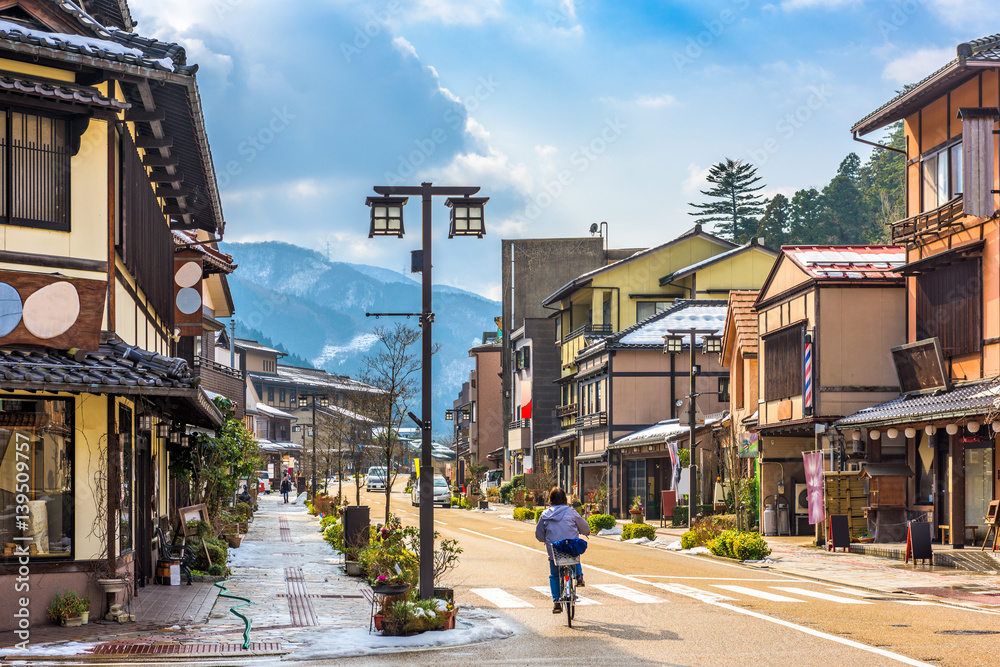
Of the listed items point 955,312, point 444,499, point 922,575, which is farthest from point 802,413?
point 444,499

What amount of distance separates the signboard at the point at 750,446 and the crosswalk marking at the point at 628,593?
17.2 m

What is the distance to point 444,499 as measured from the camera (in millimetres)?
68688

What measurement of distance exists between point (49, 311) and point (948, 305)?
21190 mm

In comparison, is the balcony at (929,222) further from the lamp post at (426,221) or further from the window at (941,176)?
the lamp post at (426,221)

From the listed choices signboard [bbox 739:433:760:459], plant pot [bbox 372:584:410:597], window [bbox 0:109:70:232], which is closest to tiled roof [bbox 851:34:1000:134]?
signboard [bbox 739:433:760:459]

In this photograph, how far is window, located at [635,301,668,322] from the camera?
61969 mm

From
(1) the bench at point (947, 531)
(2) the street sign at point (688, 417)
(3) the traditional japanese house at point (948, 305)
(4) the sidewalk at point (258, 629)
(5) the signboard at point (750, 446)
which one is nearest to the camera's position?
(4) the sidewalk at point (258, 629)

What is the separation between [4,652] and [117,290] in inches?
220

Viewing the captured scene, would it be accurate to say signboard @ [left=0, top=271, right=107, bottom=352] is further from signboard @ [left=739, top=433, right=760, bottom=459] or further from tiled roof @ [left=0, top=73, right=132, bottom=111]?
signboard @ [left=739, top=433, right=760, bottom=459]

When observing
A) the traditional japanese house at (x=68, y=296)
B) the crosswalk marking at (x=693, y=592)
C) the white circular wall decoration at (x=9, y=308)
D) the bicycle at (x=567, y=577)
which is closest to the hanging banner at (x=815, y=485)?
the crosswalk marking at (x=693, y=592)

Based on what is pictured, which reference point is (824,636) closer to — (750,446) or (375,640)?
(375,640)

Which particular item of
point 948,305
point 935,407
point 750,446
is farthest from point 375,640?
point 750,446

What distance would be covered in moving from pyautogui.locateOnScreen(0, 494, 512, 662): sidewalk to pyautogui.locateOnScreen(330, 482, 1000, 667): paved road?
2.43 ft

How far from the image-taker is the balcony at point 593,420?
2138 inches
